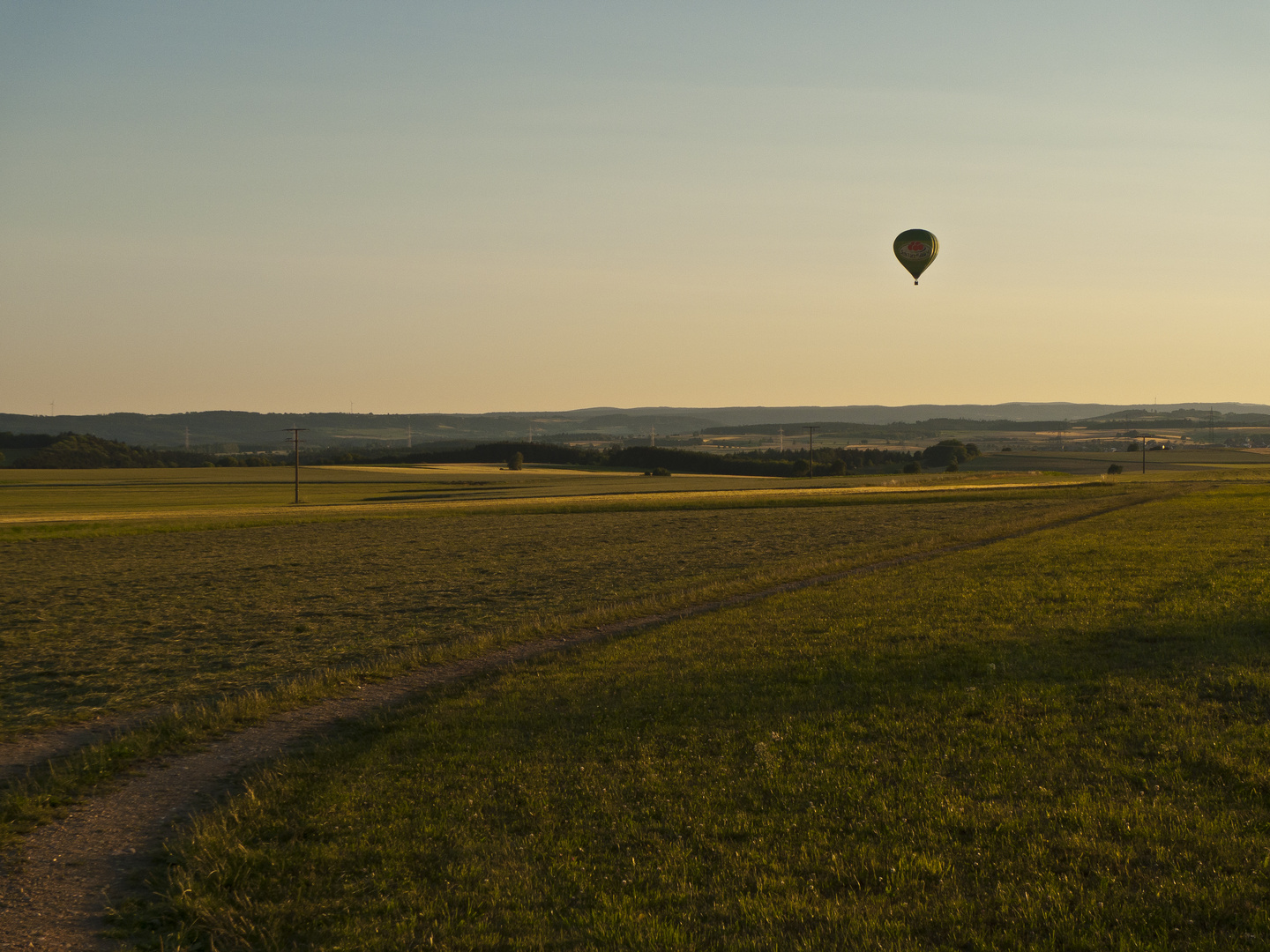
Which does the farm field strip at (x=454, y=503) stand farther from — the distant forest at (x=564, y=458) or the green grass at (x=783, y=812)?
the green grass at (x=783, y=812)

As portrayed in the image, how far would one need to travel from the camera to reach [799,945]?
8.00 metres

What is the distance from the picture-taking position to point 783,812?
10734 mm

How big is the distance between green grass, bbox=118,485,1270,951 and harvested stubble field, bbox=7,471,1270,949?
4 cm

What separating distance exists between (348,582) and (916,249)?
40744 millimetres

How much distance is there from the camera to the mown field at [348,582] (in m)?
20.4

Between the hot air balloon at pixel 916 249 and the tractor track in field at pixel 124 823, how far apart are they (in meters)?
47.4

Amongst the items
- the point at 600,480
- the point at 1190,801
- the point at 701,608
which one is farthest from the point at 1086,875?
the point at 600,480

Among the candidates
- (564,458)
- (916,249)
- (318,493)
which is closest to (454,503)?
(318,493)

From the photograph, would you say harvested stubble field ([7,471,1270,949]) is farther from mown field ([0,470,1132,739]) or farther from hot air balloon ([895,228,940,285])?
hot air balloon ([895,228,940,285])

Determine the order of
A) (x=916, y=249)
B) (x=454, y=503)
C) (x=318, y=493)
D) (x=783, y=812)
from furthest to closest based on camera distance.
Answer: (x=318, y=493), (x=454, y=503), (x=916, y=249), (x=783, y=812)

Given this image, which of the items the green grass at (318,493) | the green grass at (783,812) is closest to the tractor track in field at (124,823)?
the green grass at (783,812)

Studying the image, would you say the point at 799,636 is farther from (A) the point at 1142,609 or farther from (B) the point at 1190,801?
(B) the point at 1190,801

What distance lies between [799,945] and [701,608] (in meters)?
18.4

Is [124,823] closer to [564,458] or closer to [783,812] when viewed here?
[783,812]
